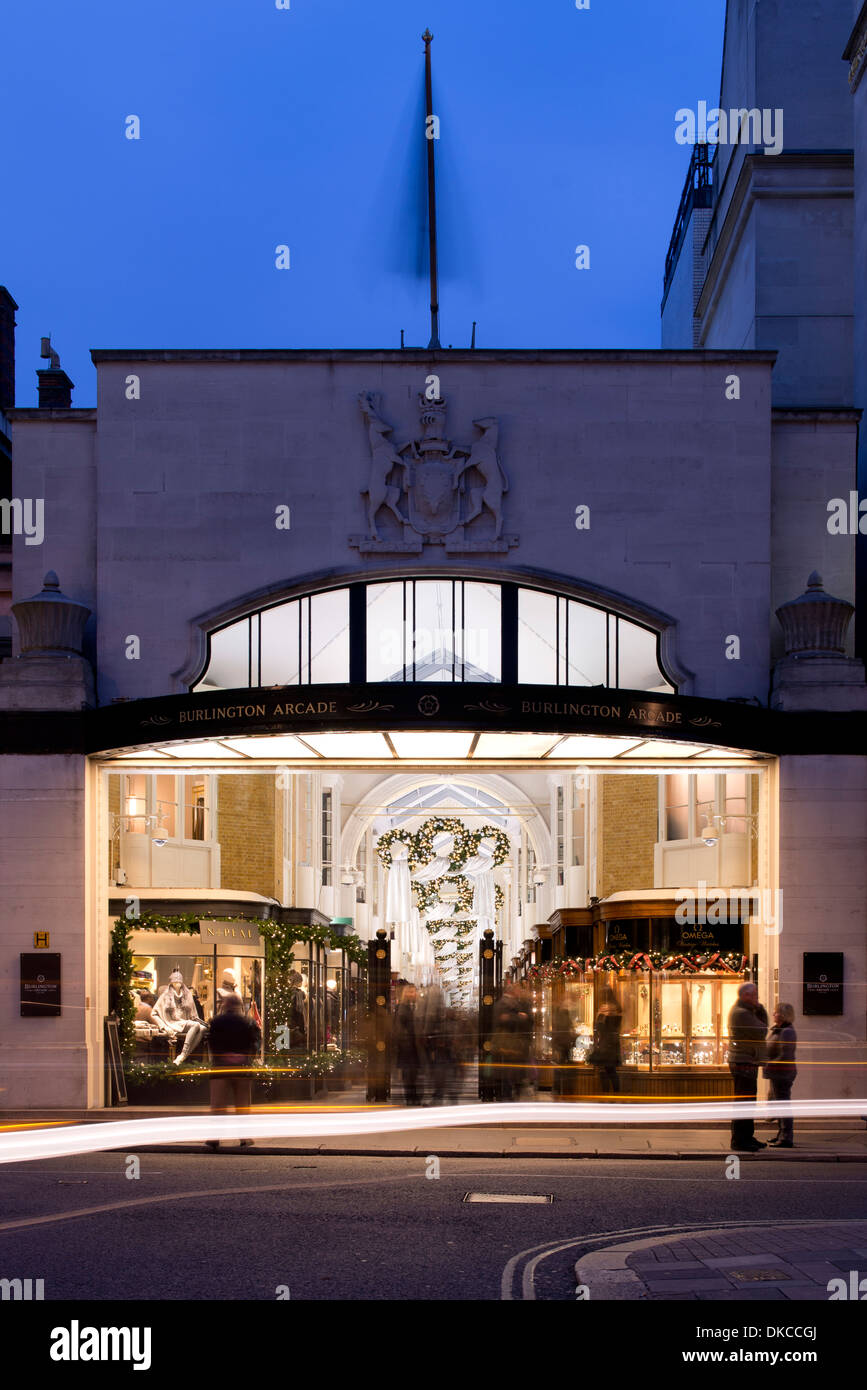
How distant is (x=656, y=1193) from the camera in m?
13.2

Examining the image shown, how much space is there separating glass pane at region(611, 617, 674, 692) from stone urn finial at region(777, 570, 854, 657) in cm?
Result: 209

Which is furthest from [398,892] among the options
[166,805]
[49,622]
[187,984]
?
[49,622]

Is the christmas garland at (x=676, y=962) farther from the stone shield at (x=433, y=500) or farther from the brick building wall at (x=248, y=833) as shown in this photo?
the brick building wall at (x=248, y=833)

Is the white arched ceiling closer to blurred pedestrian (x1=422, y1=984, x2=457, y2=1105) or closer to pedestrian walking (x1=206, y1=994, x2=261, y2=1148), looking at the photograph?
blurred pedestrian (x1=422, y1=984, x2=457, y2=1105)

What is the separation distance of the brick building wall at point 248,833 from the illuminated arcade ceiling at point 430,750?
329 inches

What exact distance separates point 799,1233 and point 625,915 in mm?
17859

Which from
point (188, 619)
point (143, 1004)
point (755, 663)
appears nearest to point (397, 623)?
point (188, 619)

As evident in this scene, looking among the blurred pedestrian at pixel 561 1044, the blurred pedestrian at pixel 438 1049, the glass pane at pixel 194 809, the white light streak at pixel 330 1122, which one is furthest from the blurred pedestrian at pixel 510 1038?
the glass pane at pixel 194 809

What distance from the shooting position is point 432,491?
907 inches

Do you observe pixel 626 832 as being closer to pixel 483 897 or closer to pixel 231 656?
pixel 231 656

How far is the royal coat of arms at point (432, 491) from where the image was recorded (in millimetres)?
23000

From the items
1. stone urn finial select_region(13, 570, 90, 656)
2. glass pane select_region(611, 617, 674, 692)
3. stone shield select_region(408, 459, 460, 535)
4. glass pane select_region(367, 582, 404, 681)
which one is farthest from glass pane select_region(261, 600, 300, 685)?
glass pane select_region(611, 617, 674, 692)

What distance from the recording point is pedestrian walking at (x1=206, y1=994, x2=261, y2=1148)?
56.9 feet

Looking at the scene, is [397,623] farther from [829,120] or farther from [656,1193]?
[829,120]
